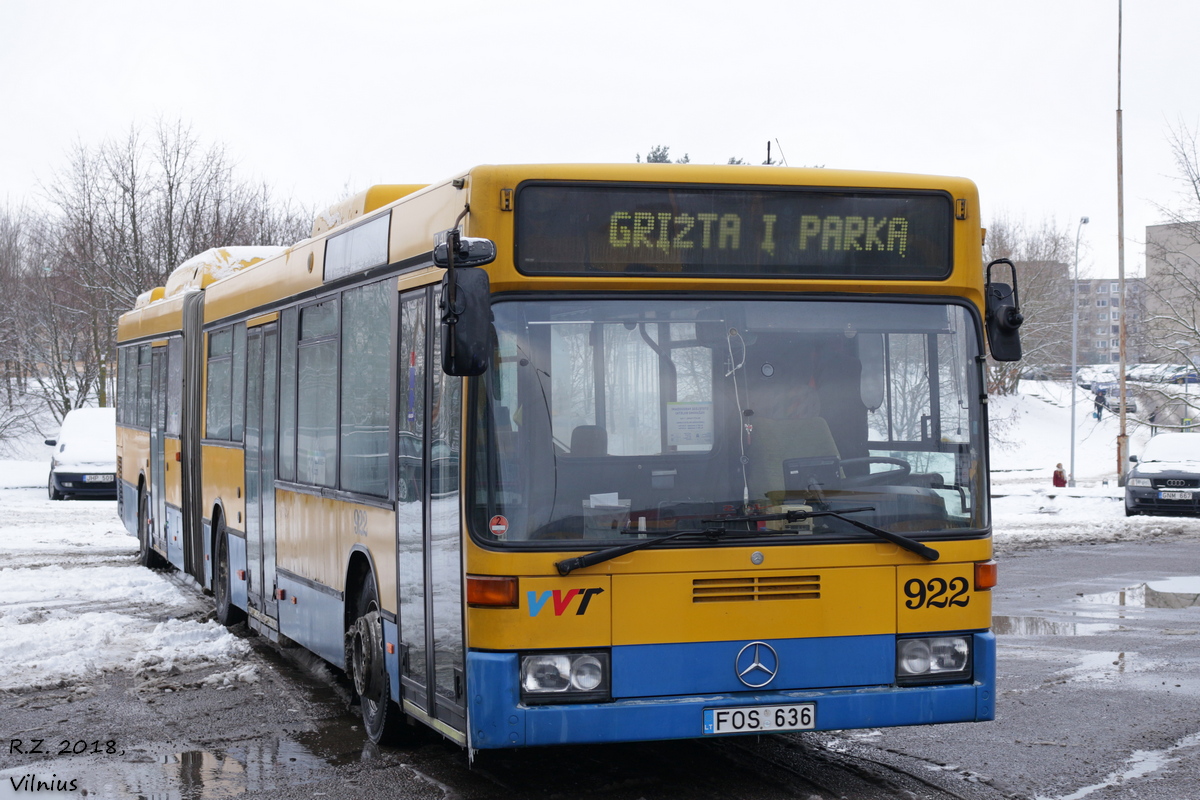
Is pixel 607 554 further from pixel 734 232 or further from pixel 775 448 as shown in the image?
pixel 734 232

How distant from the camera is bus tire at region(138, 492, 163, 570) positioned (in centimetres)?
1625

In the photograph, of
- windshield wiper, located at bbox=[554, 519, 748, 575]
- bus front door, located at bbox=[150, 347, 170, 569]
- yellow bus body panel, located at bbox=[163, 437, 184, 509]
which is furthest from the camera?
bus front door, located at bbox=[150, 347, 170, 569]

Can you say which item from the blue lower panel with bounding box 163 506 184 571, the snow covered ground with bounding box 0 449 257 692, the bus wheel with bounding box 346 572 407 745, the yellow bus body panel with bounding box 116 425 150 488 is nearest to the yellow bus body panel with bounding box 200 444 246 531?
the snow covered ground with bounding box 0 449 257 692

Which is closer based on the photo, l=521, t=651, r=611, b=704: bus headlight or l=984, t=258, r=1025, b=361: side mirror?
l=521, t=651, r=611, b=704: bus headlight

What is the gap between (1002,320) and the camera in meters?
6.27

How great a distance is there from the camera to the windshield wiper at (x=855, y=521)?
19.1ft

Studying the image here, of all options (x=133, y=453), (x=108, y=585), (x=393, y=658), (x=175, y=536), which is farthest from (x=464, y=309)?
(x=133, y=453)

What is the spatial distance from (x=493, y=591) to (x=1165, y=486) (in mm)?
22166

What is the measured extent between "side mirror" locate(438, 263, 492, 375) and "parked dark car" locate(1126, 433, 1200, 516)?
2212cm

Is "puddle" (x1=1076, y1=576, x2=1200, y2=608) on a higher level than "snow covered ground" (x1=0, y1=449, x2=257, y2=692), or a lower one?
lower

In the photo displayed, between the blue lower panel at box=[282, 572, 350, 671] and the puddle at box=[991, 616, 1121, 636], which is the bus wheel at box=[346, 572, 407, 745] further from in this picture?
the puddle at box=[991, 616, 1121, 636]

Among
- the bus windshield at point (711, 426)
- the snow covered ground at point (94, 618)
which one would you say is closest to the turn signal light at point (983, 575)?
the bus windshield at point (711, 426)

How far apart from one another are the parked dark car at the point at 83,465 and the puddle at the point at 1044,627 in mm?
21021

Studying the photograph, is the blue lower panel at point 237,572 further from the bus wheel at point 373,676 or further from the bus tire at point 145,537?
the bus tire at point 145,537
